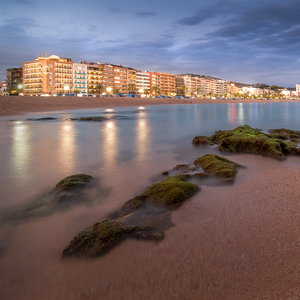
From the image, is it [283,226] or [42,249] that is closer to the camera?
[42,249]

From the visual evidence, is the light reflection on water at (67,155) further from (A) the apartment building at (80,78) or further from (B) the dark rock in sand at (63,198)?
(A) the apartment building at (80,78)

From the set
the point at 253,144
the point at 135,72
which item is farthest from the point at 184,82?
the point at 253,144

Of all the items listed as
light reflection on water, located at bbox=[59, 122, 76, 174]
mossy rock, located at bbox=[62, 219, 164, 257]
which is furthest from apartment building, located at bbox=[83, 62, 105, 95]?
mossy rock, located at bbox=[62, 219, 164, 257]

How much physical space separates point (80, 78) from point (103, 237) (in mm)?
127206

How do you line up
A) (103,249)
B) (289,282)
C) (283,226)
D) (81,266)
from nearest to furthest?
(289,282) → (81,266) → (103,249) → (283,226)

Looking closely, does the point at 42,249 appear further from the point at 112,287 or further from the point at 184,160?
the point at 184,160

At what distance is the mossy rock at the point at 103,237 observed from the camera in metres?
3.16

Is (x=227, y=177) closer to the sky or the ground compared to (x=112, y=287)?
closer to the sky

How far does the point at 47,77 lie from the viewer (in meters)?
115

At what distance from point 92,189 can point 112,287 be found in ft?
10.1

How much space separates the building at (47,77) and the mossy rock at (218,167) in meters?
116

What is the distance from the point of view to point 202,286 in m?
2.53

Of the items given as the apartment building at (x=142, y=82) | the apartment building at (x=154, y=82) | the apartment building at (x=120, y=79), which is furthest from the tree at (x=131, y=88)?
the apartment building at (x=154, y=82)

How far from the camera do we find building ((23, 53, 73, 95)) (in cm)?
11481
